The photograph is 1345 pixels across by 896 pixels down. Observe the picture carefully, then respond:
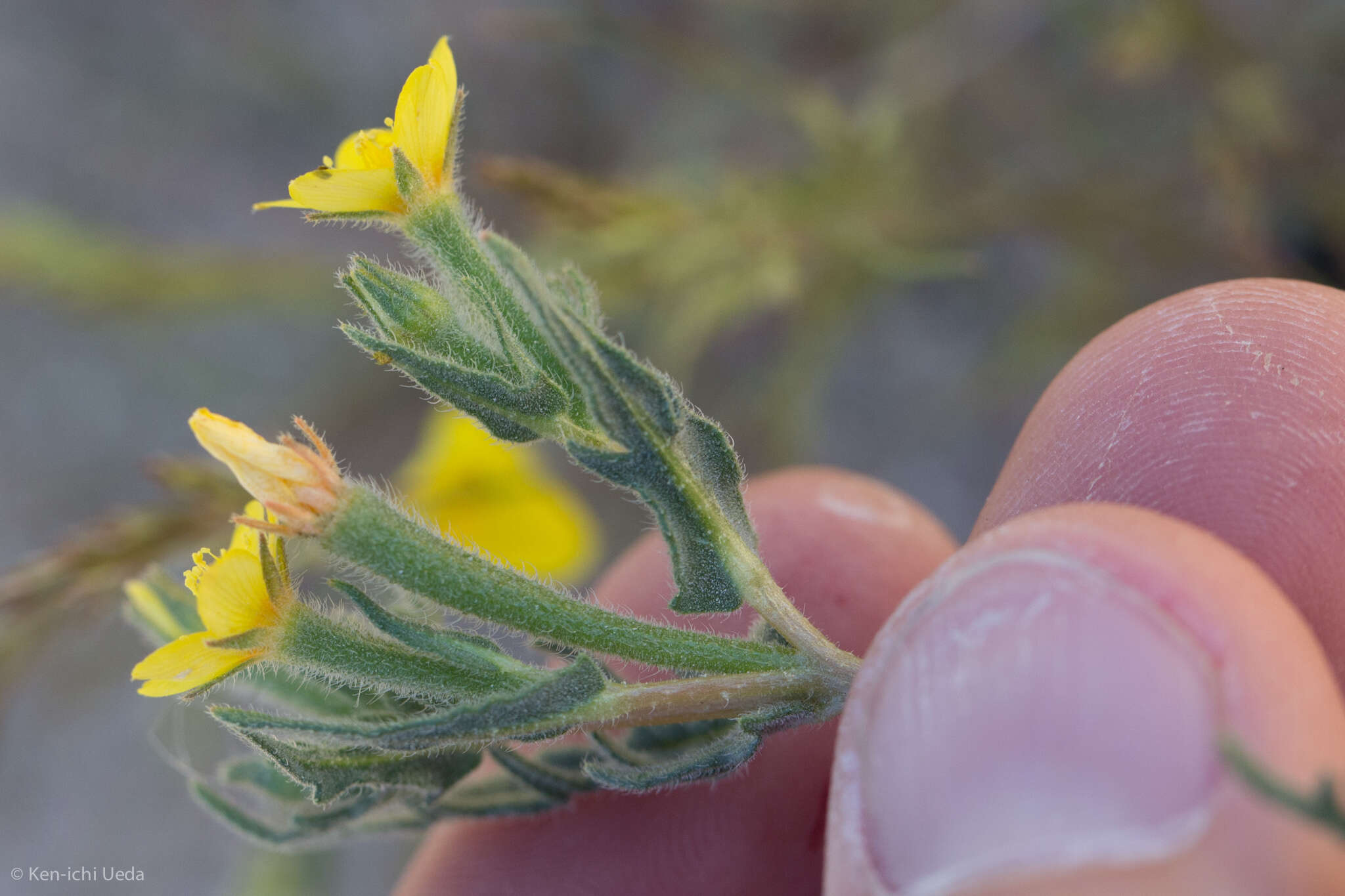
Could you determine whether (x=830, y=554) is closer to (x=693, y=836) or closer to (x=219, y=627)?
(x=693, y=836)

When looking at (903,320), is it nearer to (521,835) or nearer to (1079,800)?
(521,835)

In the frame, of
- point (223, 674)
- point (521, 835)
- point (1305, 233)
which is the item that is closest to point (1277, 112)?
point (1305, 233)

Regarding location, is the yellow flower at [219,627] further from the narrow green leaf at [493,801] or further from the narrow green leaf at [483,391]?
the narrow green leaf at [493,801]
